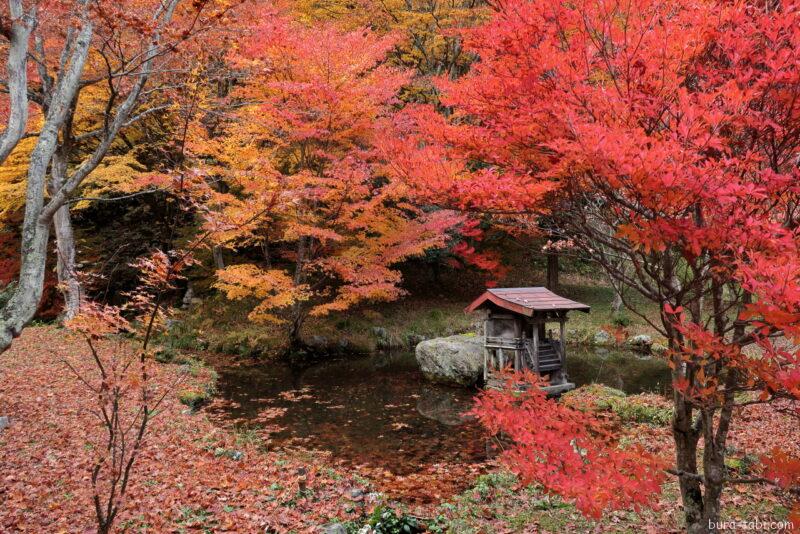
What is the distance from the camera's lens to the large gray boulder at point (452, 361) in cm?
1289

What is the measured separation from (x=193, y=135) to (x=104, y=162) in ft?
15.7

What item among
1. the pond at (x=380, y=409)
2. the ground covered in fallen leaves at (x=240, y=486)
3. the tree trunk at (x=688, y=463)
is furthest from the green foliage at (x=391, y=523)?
the tree trunk at (x=688, y=463)

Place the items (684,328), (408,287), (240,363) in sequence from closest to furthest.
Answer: (684,328)
(240,363)
(408,287)

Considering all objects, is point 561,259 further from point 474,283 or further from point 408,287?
point 408,287

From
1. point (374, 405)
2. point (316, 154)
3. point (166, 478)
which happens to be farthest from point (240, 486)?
point (316, 154)

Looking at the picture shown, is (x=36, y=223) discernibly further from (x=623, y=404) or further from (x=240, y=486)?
(x=623, y=404)

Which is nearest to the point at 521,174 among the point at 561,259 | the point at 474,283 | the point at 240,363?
the point at 240,363

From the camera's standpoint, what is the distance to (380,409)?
1073 centimetres

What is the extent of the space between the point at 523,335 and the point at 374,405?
→ 13.6 ft

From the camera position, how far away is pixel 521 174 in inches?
174

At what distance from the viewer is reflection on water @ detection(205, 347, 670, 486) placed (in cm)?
842

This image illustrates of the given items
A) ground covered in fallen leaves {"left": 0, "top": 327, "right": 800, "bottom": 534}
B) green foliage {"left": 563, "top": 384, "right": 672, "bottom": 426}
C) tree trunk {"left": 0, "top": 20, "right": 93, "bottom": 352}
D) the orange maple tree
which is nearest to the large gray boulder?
green foliage {"left": 563, "top": 384, "right": 672, "bottom": 426}

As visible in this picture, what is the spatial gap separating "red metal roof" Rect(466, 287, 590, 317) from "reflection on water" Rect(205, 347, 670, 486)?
2241mm

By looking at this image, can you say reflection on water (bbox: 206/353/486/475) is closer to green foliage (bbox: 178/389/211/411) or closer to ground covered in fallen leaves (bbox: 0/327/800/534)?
green foliage (bbox: 178/389/211/411)
